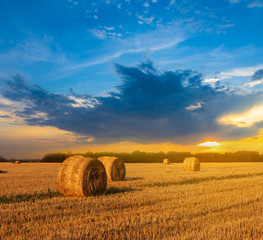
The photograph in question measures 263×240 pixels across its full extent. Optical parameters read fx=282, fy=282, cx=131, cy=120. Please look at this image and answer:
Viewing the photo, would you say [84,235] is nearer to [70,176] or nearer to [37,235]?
[37,235]

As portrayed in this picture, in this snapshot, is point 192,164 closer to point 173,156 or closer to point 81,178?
point 81,178

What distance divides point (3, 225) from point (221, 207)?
6.34 m

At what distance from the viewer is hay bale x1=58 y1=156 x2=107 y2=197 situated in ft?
37.0

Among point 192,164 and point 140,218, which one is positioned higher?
point 192,164

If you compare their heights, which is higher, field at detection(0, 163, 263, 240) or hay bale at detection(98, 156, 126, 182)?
hay bale at detection(98, 156, 126, 182)

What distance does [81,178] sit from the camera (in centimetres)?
1127

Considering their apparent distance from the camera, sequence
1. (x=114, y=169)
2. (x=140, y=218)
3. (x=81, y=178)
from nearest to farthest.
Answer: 1. (x=140, y=218)
2. (x=81, y=178)
3. (x=114, y=169)

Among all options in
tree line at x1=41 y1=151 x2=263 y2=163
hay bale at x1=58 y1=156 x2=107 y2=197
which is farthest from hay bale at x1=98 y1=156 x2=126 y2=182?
tree line at x1=41 y1=151 x2=263 y2=163

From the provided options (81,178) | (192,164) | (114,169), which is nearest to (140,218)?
(81,178)

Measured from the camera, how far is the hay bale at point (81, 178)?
11.3 metres

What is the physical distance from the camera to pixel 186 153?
71062 mm

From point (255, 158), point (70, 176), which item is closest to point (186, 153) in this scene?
point (255, 158)

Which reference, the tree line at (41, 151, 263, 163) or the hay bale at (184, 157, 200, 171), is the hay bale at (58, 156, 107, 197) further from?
the tree line at (41, 151, 263, 163)

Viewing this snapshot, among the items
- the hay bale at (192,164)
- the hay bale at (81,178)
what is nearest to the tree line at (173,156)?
the hay bale at (192,164)
